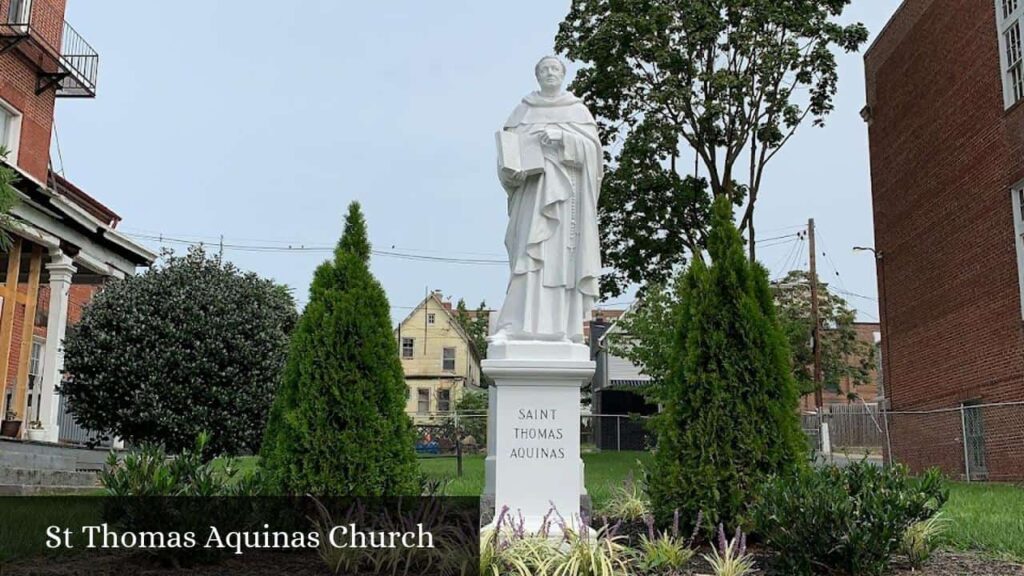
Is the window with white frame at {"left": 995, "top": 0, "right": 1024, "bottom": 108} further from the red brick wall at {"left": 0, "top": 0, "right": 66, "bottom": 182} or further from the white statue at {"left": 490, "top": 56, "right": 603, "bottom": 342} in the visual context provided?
the red brick wall at {"left": 0, "top": 0, "right": 66, "bottom": 182}

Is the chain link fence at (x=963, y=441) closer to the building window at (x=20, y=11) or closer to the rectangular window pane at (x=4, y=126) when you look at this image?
the rectangular window pane at (x=4, y=126)

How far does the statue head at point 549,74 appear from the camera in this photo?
803 centimetres

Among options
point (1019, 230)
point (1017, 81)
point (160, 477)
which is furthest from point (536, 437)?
point (1017, 81)

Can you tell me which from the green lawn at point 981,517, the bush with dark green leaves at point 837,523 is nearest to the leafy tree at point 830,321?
the green lawn at point 981,517

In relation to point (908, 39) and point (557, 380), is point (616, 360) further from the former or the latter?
point (557, 380)

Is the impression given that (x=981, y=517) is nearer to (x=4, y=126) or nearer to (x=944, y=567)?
(x=944, y=567)

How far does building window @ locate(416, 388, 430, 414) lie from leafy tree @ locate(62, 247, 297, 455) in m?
34.2

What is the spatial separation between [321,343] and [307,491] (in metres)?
1.29

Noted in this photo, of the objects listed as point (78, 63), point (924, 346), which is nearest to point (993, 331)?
point (924, 346)

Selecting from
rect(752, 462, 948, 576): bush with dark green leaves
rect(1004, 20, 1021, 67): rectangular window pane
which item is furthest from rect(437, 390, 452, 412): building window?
rect(752, 462, 948, 576): bush with dark green leaves

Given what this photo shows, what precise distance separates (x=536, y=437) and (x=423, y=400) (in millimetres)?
42788

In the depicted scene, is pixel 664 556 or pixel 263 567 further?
pixel 664 556

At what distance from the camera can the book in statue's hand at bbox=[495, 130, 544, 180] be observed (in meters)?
7.82

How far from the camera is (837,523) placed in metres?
5.91
